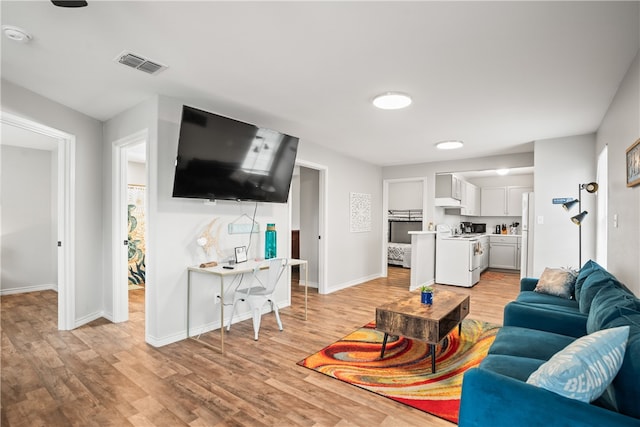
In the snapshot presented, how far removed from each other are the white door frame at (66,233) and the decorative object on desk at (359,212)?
4005mm

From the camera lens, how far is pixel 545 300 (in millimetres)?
2824

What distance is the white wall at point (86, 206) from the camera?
3479 mm

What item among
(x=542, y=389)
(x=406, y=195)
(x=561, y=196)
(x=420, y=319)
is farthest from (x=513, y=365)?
(x=406, y=195)

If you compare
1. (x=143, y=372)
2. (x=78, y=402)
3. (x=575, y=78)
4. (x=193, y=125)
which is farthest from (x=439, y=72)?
(x=78, y=402)

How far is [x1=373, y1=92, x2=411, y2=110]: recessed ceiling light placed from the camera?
2936mm

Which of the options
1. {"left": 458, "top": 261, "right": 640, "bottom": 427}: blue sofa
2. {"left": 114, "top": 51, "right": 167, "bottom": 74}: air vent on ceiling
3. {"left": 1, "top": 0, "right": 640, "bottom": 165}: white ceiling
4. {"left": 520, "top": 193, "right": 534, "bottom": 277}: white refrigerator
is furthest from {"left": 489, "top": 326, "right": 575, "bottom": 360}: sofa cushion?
{"left": 520, "top": 193, "right": 534, "bottom": 277}: white refrigerator

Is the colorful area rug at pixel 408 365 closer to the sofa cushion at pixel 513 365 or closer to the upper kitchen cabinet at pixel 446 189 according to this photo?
the sofa cushion at pixel 513 365

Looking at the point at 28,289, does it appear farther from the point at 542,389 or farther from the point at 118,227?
the point at 542,389

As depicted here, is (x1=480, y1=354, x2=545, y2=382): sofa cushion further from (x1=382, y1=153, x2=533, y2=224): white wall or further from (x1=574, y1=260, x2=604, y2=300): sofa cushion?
(x1=382, y1=153, x2=533, y2=224): white wall

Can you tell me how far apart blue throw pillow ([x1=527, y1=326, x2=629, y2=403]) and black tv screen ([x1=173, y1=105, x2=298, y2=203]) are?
9.33ft

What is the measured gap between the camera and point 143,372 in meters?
2.54

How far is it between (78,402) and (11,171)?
4.72m

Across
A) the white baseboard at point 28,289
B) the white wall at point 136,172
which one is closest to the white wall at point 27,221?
the white baseboard at point 28,289

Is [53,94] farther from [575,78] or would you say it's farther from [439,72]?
[575,78]
